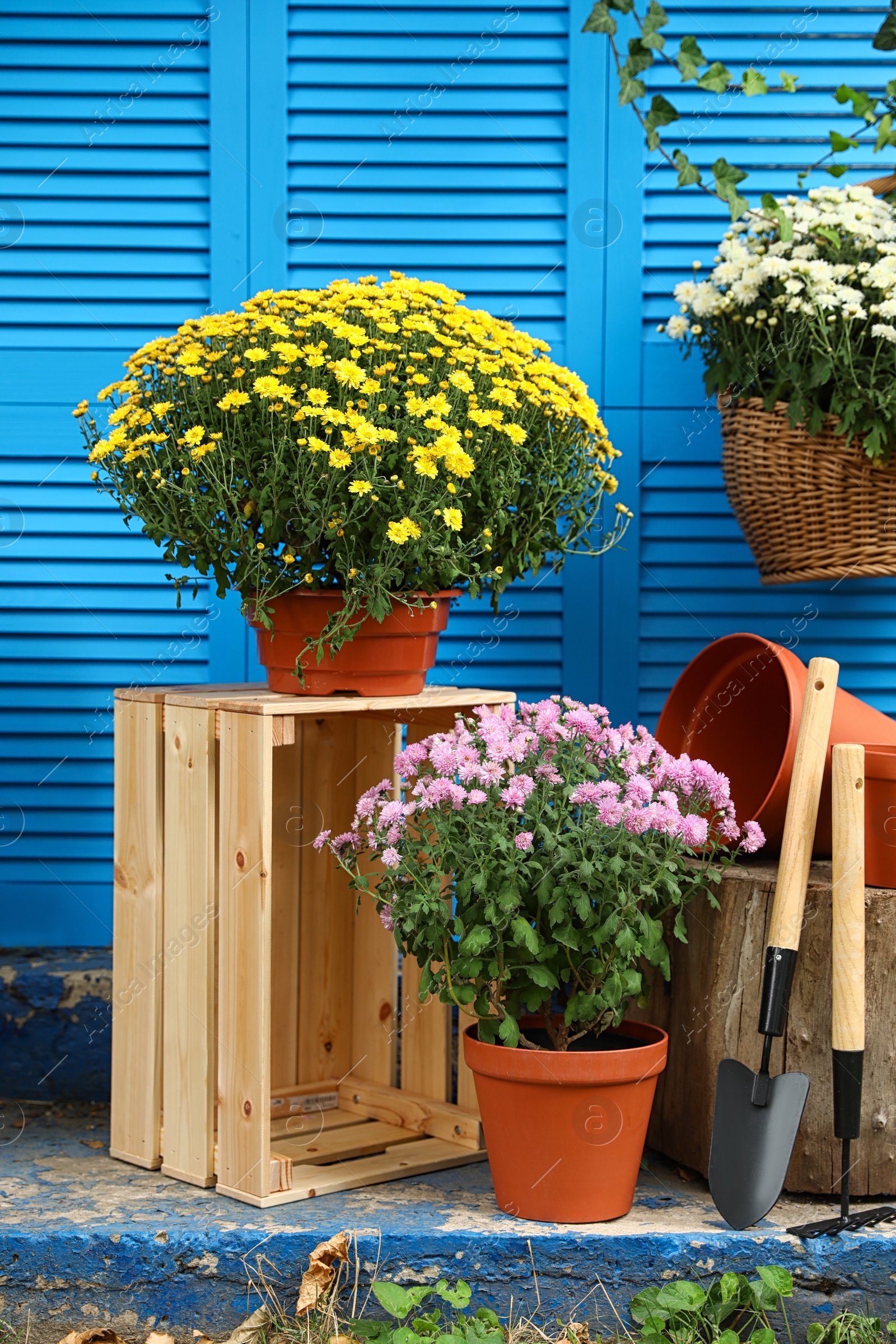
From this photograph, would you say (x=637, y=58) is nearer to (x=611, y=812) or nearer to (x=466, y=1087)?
(x=611, y=812)

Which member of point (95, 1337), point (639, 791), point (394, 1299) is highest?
point (639, 791)

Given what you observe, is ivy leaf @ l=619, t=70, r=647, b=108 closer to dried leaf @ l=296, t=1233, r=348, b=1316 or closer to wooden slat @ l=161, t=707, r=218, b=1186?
wooden slat @ l=161, t=707, r=218, b=1186

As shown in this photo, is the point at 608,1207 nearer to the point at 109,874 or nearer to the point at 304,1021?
the point at 304,1021

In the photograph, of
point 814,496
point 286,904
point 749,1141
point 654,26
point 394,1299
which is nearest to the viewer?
point 394,1299

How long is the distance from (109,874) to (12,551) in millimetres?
755

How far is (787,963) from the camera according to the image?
82.0 inches

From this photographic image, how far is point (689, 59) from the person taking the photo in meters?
2.40

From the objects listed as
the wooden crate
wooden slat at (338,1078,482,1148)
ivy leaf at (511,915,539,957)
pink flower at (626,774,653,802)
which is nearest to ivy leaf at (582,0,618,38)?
the wooden crate

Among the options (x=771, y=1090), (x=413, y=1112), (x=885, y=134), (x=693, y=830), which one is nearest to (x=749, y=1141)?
(x=771, y=1090)

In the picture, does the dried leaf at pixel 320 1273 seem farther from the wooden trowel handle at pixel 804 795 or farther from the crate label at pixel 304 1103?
the wooden trowel handle at pixel 804 795

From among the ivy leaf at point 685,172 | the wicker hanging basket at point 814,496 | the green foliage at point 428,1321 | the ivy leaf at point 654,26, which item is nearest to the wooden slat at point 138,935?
the green foliage at point 428,1321

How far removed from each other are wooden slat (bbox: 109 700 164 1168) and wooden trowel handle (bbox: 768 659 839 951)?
3.56 ft

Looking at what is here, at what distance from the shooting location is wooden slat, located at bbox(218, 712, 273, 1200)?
211 cm

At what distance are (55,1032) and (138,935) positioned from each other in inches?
21.2
